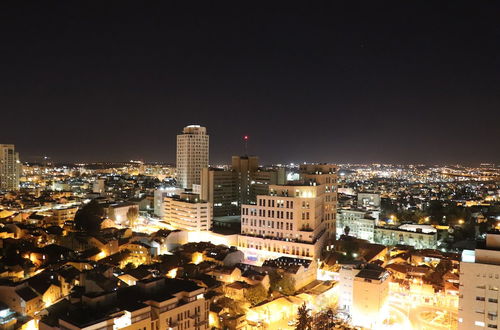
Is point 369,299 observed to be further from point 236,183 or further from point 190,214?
point 236,183

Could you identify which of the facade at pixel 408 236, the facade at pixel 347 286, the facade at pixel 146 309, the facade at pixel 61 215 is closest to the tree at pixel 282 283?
the facade at pixel 347 286

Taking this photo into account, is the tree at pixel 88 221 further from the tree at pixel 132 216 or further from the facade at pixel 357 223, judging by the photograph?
the facade at pixel 357 223

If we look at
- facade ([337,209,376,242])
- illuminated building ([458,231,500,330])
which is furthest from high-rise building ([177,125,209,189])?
illuminated building ([458,231,500,330])

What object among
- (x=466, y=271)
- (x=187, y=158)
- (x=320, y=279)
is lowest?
(x=320, y=279)

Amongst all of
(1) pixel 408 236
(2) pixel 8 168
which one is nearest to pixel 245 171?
(1) pixel 408 236

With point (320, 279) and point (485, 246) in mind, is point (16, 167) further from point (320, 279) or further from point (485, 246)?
point (485, 246)

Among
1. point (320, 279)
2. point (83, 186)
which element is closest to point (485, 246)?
point (320, 279)

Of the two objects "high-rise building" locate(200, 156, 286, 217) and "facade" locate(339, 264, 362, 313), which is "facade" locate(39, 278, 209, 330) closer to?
"facade" locate(339, 264, 362, 313)
